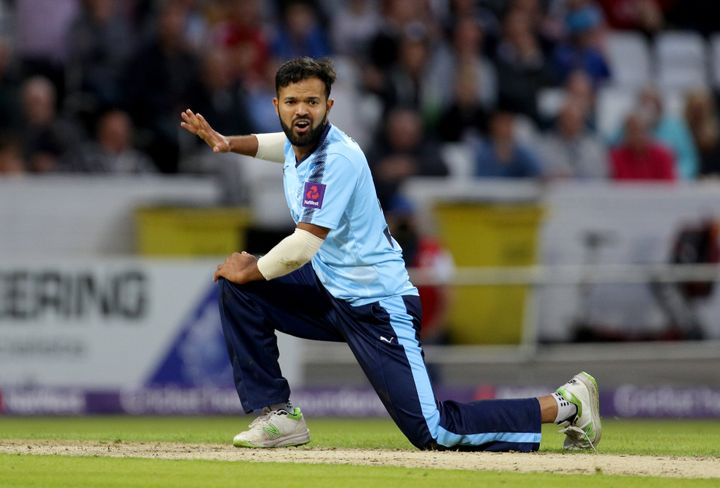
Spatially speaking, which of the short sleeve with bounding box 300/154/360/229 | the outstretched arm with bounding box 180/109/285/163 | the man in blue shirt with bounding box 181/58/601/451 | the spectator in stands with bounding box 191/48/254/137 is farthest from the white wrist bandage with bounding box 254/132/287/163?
the spectator in stands with bounding box 191/48/254/137

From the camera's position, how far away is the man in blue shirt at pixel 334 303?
25.7 ft

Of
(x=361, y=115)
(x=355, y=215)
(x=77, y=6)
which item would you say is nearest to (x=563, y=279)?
(x=361, y=115)

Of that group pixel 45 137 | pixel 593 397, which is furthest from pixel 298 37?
pixel 593 397

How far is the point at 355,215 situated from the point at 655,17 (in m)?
13.7

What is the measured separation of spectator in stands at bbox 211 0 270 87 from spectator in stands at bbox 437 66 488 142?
82.1 inches

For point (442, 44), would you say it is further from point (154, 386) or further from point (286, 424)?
point (286, 424)

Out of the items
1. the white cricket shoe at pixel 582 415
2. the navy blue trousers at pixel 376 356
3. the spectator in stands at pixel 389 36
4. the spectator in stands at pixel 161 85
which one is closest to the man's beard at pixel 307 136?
the navy blue trousers at pixel 376 356

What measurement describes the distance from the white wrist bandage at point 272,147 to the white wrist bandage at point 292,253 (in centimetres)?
78

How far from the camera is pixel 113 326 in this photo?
14.3 metres

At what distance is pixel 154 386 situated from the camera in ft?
47.2

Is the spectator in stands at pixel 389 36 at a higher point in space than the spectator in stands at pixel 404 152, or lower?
higher

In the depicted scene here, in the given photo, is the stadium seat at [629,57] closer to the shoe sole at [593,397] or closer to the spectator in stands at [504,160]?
the spectator in stands at [504,160]

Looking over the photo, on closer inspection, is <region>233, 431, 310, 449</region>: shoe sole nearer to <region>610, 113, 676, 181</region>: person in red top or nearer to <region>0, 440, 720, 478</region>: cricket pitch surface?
<region>0, 440, 720, 478</region>: cricket pitch surface

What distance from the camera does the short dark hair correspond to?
7848mm
